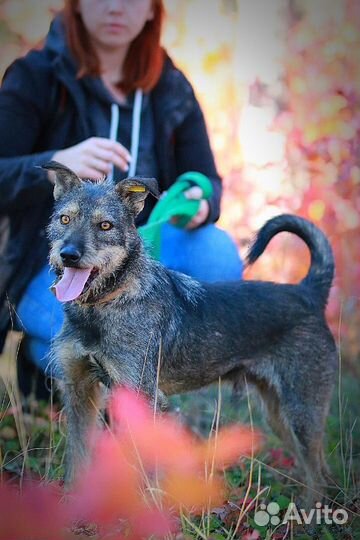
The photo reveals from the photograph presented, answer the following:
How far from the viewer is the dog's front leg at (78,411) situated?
2.99 metres

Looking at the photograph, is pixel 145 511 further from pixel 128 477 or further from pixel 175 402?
pixel 175 402

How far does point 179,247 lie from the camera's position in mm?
4070

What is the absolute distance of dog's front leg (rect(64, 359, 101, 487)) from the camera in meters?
2.99

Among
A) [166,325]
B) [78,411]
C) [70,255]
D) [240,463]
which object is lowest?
[240,463]

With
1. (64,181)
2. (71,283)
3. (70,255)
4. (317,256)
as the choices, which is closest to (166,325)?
(71,283)

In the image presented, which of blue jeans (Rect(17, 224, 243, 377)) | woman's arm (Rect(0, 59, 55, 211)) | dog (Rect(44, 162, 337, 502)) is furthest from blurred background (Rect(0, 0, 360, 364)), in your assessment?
dog (Rect(44, 162, 337, 502))

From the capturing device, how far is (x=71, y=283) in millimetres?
2746

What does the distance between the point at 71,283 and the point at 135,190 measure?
1.72ft

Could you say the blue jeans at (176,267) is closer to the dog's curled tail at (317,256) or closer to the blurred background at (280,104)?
the dog's curled tail at (317,256)

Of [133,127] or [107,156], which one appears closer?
[107,156]

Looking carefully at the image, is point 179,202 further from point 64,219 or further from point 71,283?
point 71,283

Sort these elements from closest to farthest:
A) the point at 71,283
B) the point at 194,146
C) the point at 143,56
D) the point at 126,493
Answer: the point at 126,493, the point at 71,283, the point at 143,56, the point at 194,146

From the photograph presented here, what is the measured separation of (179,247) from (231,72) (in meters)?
2.01

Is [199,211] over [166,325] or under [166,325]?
over
